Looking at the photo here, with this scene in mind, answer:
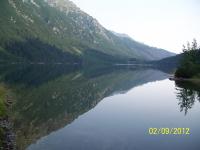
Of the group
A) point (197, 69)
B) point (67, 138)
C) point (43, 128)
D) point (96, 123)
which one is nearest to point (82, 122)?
point (96, 123)

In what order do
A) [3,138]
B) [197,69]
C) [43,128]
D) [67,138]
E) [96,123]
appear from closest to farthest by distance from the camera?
[3,138]
[67,138]
[43,128]
[96,123]
[197,69]

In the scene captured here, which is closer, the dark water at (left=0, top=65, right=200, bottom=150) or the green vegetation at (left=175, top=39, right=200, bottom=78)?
the dark water at (left=0, top=65, right=200, bottom=150)

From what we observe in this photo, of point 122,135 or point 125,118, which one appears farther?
point 125,118

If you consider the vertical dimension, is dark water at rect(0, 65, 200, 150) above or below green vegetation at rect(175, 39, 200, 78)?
below

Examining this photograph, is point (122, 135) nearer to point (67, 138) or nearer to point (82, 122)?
point (67, 138)

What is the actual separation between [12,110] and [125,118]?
914 inches

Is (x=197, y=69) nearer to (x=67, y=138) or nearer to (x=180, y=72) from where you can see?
(x=180, y=72)

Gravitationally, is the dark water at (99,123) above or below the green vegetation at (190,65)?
below

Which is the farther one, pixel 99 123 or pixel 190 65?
pixel 190 65

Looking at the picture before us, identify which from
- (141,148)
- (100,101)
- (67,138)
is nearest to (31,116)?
(67,138)

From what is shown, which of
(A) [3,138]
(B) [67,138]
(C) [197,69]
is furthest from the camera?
(C) [197,69]

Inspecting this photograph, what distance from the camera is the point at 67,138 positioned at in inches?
1941

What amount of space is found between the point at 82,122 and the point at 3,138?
23.1m

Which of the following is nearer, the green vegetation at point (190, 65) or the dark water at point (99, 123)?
the dark water at point (99, 123)
